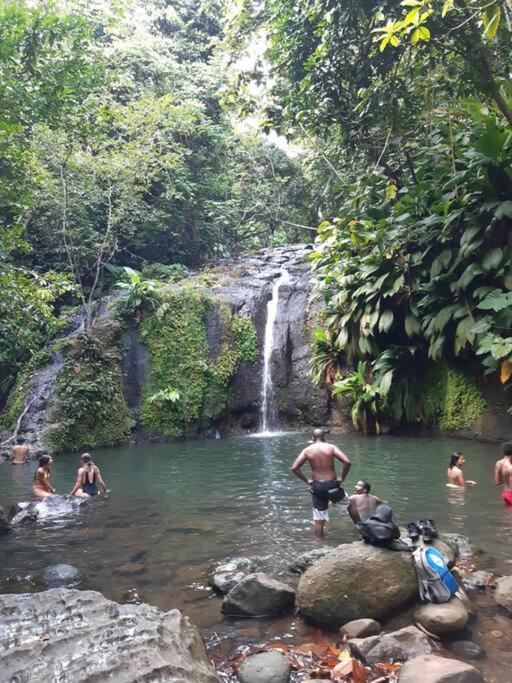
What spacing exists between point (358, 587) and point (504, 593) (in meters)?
1.15

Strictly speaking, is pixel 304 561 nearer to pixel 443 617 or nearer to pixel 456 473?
pixel 443 617

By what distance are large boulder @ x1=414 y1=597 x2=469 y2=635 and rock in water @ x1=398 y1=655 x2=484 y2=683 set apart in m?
0.56

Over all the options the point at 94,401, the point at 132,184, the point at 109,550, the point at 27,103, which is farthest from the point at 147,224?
the point at 109,550

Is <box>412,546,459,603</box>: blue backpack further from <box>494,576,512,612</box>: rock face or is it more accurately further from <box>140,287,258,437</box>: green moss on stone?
<box>140,287,258,437</box>: green moss on stone

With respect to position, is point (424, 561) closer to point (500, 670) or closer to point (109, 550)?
point (500, 670)

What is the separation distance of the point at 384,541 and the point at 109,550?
3.55m

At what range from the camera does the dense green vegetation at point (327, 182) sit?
26.7 feet

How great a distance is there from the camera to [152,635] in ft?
10.3

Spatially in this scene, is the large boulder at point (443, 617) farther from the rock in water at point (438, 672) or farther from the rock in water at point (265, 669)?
the rock in water at point (265, 669)

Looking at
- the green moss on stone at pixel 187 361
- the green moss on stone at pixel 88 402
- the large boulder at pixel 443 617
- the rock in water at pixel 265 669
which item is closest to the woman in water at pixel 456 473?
the large boulder at pixel 443 617

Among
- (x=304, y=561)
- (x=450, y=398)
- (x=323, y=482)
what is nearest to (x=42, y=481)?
(x=323, y=482)

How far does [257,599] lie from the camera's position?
4355mm

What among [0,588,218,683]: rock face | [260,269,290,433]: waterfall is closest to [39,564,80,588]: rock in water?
[0,588,218,683]: rock face

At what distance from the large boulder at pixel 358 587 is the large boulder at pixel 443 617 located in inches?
9.2
